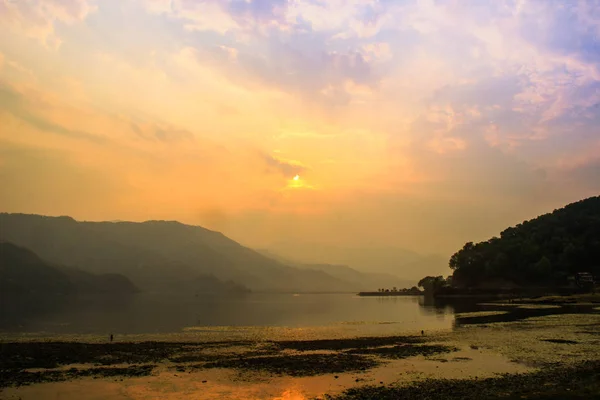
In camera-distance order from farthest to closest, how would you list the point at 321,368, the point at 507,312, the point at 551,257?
the point at 551,257 < the point at 507,312 < the point at 321,368

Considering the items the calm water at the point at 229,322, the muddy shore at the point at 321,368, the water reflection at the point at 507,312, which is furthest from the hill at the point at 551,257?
the muddy shore at the point at 321,368

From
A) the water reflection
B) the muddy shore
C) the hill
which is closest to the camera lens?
the muddy shore

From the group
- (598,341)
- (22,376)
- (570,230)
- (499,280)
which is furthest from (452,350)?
(570,230)

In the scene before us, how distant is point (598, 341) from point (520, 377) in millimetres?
20659

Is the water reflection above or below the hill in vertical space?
below

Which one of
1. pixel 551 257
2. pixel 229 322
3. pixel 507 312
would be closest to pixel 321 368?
pixel 229 322

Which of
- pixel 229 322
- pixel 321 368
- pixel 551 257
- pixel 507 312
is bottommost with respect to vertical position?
pixel 229 322

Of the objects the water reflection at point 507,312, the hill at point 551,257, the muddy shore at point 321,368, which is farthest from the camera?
the hill at point 551,257

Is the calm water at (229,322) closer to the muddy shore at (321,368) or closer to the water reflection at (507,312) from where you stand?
the water reflection at (507,312)

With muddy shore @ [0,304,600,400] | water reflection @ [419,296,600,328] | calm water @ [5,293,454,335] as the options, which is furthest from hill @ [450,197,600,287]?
muddy shore @ [0,304,600,400]

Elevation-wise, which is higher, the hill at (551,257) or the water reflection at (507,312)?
the hill at (551,257)

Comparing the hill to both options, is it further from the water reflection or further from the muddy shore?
the muddy shore

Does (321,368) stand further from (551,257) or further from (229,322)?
(551,257)

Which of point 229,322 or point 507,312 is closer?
point 507,312
